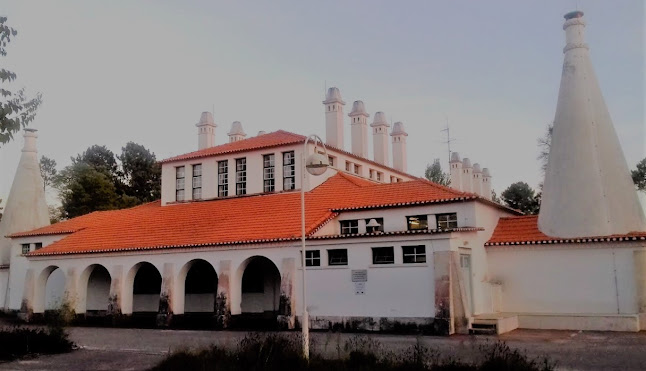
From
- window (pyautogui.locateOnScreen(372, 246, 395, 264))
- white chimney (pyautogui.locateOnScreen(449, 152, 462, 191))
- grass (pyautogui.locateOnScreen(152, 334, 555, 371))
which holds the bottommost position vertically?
grass (pyautogui.locateOnScreen(152, 334, 555, 371))

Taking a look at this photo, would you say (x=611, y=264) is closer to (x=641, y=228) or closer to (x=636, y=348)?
(x=641, y=228)

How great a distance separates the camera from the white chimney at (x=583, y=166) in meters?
24.6

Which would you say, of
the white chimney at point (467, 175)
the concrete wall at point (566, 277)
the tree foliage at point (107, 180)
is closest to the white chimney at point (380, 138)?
the white chimney at point (467, 175)

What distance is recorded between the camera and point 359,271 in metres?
24.6

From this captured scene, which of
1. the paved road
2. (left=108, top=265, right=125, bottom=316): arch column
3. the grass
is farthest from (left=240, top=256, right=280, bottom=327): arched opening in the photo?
the grass

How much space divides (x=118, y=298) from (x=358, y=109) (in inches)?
774

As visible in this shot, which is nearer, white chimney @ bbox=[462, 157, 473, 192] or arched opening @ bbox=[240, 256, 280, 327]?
arched opening @ bbox=[240, 256, 280, 327]

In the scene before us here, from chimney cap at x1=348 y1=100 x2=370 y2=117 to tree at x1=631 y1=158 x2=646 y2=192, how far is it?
27.8 metres

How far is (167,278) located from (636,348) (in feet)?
70.1

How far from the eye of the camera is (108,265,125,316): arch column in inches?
1209

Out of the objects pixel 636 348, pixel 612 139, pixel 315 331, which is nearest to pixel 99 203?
pixel 315 331

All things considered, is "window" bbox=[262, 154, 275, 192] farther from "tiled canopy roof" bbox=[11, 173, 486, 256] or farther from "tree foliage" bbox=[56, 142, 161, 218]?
"tree foliage" bbox=[56, 142, 161, 218]

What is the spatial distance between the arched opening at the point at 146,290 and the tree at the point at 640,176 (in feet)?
137

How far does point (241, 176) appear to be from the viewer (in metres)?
36.8
